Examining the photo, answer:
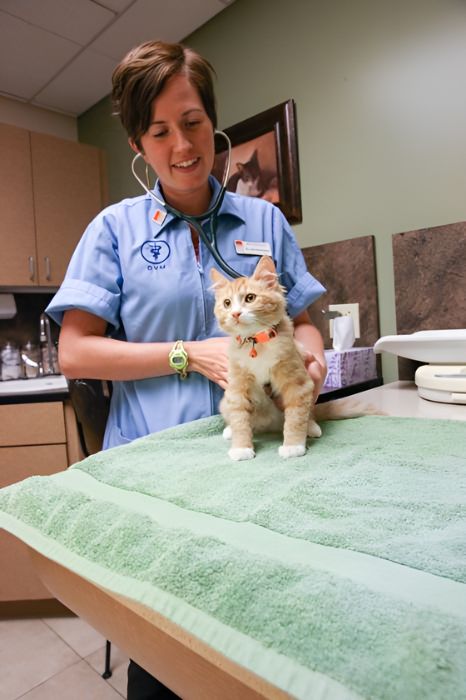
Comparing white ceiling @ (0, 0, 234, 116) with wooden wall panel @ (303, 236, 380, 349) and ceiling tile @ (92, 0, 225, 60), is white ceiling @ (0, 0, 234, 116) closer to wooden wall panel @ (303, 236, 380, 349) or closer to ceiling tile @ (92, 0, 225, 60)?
ceiling tile @ (92, 0, 225, 60)

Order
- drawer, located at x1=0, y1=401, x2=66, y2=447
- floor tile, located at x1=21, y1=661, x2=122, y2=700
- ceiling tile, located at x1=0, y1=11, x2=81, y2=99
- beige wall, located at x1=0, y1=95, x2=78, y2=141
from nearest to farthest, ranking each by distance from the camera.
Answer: floor tile, located at x1=21, y1=661, x2=122, y2=700 < drawer, located at x1=0, y1=401, x2=66, y2=447 < ceiling tile, located at x1=0, y1=11, x2=81, y2=99 < beige wall, located at x1=0, y1=95, x2=78, y2=141

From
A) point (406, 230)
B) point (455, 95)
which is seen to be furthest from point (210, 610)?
point (455, 95)

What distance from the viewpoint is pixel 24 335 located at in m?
2.57

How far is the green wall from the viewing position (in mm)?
1418

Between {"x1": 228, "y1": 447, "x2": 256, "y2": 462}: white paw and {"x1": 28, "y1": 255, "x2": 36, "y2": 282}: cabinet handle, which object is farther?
{"x1": 28, "y1": 255, "x2": 36, "y2": 282}: cabinet handle

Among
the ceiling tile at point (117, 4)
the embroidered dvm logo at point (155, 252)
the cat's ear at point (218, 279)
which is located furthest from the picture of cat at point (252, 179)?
the cat's ear at point (218, 279)

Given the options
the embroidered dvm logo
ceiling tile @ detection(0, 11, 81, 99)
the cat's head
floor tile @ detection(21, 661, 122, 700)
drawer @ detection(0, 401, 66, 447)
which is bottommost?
floor tile @ detection(21, 661, 122, 700)

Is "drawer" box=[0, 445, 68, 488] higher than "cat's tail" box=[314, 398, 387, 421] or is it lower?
lower

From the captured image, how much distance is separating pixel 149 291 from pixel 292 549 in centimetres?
59

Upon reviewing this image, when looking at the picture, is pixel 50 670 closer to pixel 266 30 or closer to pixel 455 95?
pixel 455 95

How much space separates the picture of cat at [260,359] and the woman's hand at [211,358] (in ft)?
0.13

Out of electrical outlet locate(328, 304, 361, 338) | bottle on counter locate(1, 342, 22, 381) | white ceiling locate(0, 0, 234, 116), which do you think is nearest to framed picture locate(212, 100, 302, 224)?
electrical outlet locate(328, 304, 361, 338)

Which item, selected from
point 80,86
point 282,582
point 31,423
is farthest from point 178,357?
point 80,86

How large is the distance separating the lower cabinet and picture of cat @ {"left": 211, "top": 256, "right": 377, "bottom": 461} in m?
1.26
